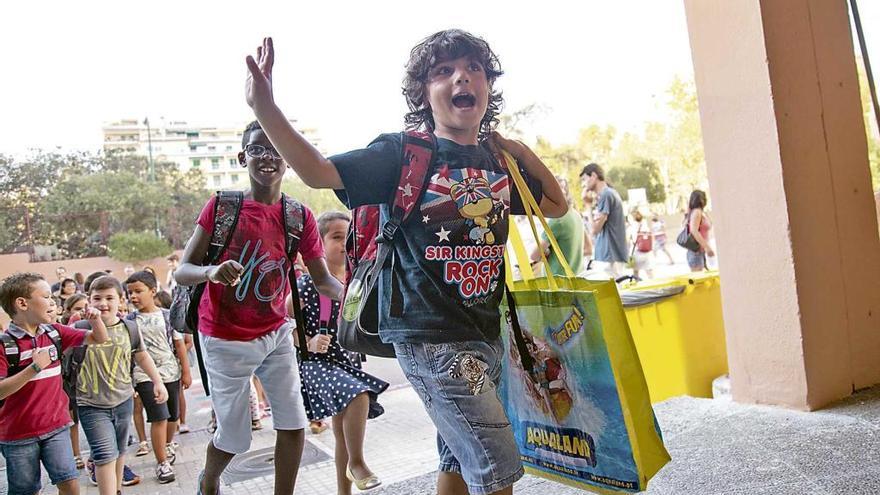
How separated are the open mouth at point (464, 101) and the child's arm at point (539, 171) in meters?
0.22

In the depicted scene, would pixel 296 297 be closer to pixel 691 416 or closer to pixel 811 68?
pixel 691 416

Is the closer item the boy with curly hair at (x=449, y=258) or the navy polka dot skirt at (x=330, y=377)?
the boy with curly hair at (x=449, y=258)

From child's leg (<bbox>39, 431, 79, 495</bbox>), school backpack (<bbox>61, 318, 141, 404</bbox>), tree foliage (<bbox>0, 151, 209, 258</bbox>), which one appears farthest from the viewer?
tree foliage (<bbox>0, 151, 209, 258</bbox>)

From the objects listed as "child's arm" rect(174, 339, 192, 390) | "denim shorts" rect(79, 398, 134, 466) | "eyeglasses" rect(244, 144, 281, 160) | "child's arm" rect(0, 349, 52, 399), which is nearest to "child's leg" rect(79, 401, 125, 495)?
"denim shorts" rect(79, 398, 134, 466)

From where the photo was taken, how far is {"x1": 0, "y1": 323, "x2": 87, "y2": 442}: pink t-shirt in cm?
316

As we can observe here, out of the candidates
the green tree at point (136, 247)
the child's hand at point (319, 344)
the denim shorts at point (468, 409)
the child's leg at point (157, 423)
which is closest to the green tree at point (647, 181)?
the green tree at point (136, 247)

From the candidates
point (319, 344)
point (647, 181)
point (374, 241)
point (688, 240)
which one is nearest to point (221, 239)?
point (319, 344)

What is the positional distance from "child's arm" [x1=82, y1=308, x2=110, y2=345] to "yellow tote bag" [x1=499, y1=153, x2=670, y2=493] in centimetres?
272

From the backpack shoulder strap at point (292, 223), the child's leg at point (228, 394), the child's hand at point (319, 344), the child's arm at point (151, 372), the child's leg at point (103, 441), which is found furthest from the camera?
the child's arm at point (151, 372)

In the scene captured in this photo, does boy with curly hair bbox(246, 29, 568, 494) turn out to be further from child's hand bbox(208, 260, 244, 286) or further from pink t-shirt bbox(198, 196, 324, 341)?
pink t-shirt bbox(198, 196, 324, 341)

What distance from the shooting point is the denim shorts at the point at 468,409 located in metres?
1.67

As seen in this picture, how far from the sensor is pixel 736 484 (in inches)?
101

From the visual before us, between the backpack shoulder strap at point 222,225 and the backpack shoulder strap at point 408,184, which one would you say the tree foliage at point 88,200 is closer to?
the backpack shoulder strap at point 222,225

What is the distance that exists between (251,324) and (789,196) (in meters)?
2.82
